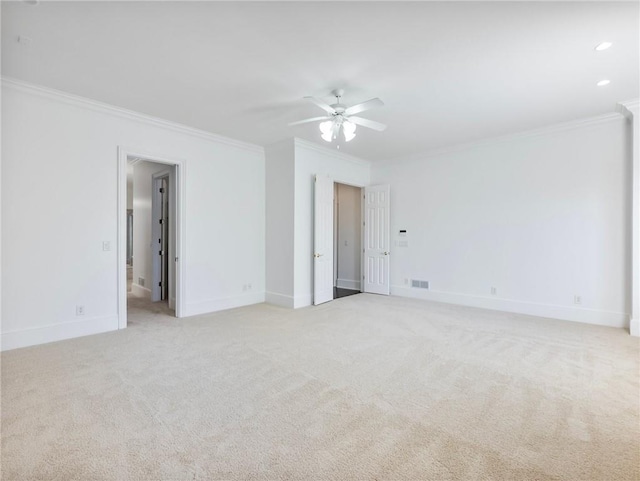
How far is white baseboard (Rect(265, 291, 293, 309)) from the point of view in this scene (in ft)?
17.7

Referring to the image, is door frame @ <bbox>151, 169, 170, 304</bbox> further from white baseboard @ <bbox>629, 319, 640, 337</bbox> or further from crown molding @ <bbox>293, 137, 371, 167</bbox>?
white baseboard @ <bbox>629, 319, 640, 337</bbox>

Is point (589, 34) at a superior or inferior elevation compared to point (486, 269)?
superior

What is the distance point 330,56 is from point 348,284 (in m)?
5.55

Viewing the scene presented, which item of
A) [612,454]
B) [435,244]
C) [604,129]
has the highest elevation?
[604,129]

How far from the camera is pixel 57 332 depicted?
3.66 metres

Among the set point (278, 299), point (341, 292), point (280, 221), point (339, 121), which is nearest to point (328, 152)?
point (280, 221)

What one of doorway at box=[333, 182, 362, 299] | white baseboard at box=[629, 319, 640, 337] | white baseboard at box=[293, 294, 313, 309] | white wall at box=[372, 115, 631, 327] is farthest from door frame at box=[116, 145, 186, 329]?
white baseboard at box=[629, 319, 640, 337]

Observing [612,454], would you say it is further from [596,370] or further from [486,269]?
[486,269]

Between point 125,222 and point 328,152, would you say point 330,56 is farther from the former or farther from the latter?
point 125,222

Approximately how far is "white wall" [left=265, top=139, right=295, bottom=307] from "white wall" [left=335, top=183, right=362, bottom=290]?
7.83ft

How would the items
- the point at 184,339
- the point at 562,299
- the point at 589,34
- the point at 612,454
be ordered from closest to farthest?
the point at 612,454 → the point at 589,34 → the point at 184,339 → the point at 562,299

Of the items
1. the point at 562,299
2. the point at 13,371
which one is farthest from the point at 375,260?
the point at 13,371

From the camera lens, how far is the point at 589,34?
2.53m

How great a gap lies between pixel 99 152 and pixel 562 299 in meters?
6.72
